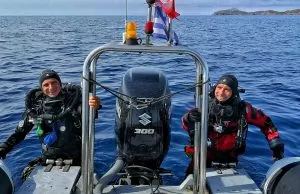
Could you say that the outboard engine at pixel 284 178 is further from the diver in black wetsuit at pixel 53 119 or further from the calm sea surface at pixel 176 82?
the diver in black wetsuit at pixel 53 119

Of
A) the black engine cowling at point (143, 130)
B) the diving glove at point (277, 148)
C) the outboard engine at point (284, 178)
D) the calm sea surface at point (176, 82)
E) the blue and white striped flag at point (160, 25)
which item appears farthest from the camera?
the calm sea surface at point (176, 82)

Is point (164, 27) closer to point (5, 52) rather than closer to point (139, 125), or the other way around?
point (139, 125)

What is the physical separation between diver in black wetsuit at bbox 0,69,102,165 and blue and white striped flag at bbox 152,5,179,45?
4.69 feet

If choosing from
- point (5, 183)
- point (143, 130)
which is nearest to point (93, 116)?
point (143, 130)

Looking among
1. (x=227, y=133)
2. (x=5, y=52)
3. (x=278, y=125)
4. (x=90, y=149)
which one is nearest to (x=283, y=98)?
(x=278, y=125)

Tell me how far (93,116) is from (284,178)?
1829 mm

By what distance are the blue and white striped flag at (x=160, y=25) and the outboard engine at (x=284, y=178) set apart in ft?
5.06

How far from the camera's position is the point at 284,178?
4133 mm

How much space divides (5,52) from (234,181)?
18388 mm

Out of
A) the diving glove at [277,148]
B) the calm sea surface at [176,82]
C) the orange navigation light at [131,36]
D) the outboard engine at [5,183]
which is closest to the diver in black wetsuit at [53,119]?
the calm sea surface at [176,82]

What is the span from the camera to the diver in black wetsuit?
5207mm

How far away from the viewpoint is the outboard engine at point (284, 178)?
396cm

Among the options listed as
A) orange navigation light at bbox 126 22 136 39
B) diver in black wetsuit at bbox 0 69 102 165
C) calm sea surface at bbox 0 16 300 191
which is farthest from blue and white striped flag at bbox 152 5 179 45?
calm sea surface at bbox 0 16 300 191

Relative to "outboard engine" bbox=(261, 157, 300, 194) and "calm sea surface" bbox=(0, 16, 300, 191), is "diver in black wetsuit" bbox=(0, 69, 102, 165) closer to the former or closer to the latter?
"calm sea surface" bbox=(0, 16, 300, 191)
